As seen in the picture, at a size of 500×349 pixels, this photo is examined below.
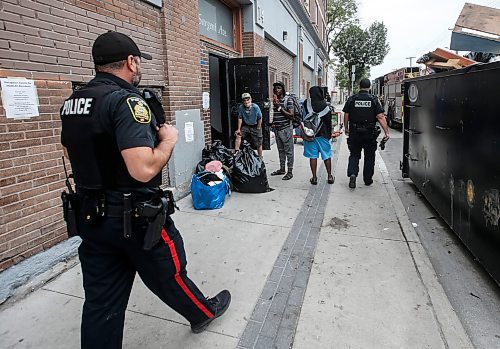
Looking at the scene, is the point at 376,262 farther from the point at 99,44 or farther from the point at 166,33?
the point at 166,33

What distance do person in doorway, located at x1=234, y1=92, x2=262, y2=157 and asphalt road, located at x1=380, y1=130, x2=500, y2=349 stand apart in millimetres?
3197

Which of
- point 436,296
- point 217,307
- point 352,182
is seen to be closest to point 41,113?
point 217,307

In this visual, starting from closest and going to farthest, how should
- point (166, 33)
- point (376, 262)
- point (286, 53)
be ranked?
point (376, 262), point (166, 33), point (286, 53)

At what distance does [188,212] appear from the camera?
15.6 ft

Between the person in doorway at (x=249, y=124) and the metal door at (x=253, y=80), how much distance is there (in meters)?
0.77

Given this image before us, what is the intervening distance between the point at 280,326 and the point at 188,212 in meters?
2.65

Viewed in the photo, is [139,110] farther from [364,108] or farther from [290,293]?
[364,108]

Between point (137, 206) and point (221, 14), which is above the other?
point (221, 14)

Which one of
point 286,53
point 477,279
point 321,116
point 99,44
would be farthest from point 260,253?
point 286,53

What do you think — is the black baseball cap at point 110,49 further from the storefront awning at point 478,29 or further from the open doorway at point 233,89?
the open doorway at point 233,89

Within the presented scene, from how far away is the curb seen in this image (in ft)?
7.39

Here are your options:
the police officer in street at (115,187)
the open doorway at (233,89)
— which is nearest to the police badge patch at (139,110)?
the police officer in street at (115,187)

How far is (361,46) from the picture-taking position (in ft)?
155

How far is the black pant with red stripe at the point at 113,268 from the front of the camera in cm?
172
